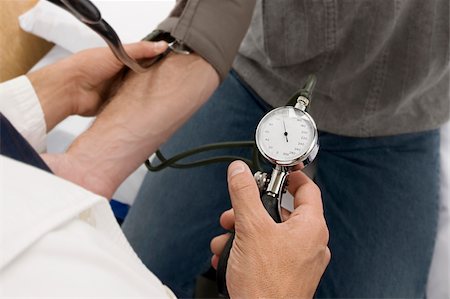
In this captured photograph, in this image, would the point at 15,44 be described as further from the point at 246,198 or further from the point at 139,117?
the point at 246,198

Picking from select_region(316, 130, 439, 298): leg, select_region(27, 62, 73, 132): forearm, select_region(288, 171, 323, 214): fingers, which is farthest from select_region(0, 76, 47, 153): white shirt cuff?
select_region(316, 130, 439, 298): leg

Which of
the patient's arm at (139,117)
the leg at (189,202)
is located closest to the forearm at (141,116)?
the patient's arm at (139,117)

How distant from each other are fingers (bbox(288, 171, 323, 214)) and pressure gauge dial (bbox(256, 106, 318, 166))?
0.05 m

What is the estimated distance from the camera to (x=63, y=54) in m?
1.30

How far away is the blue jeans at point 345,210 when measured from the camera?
0.92 m

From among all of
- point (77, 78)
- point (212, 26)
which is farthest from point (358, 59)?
point (77, 78)

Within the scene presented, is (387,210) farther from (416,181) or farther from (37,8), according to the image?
(37,8)

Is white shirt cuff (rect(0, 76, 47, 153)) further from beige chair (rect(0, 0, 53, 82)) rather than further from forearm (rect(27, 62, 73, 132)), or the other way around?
beige chair (rect(0, 0, 53, 82))

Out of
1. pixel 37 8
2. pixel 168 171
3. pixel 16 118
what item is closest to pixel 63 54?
pixel 37 8

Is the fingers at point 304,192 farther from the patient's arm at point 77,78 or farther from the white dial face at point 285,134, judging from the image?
the patient's arm at point 77,78

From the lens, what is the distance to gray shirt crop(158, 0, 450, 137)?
815 mm

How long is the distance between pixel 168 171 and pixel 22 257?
66 cm

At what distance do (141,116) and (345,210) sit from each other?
0.45 metres

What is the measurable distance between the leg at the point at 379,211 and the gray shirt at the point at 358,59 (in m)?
0.05
